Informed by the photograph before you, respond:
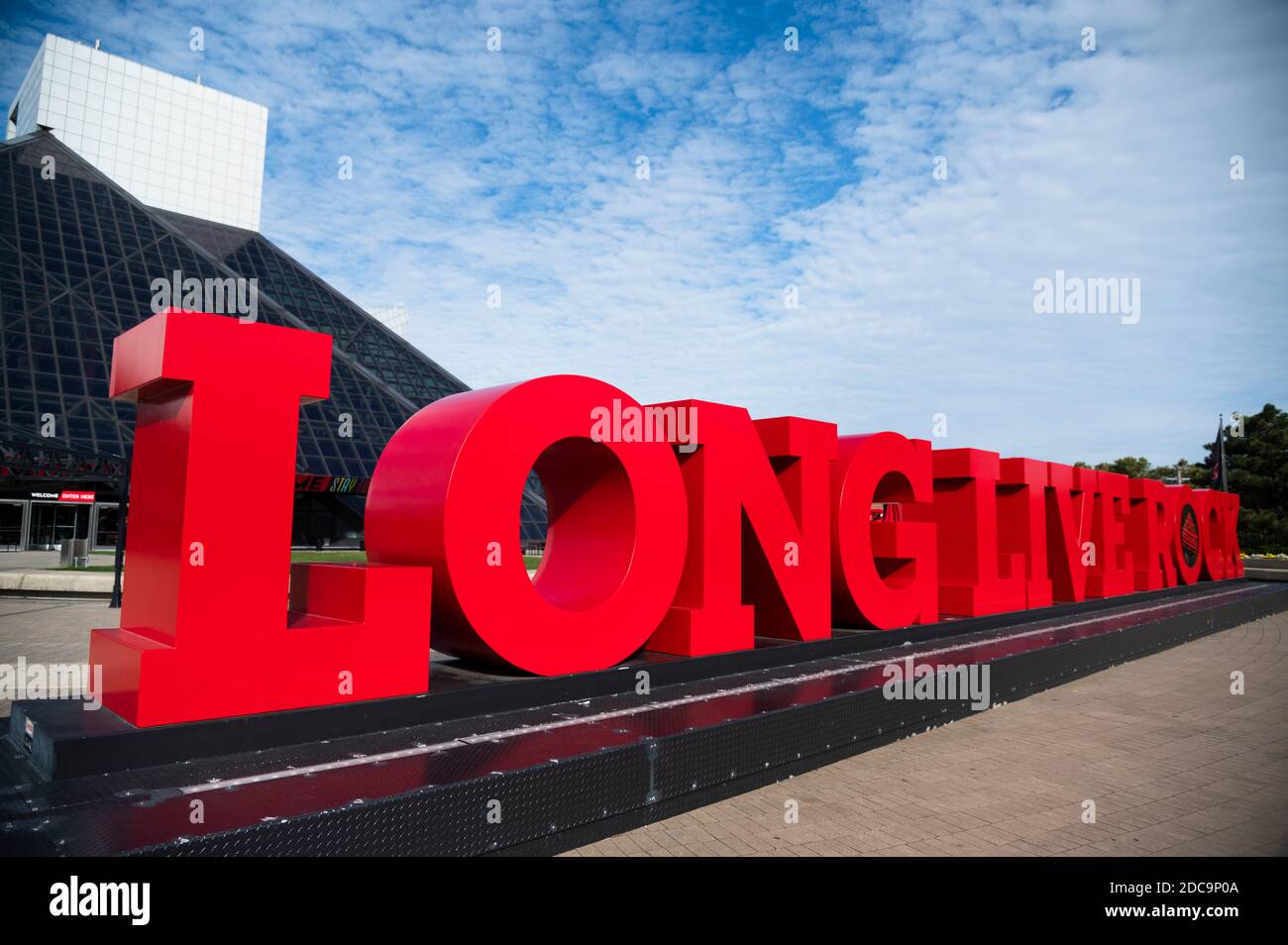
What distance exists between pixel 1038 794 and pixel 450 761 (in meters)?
4.25

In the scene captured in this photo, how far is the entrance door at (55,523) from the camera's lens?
40656 millimetres

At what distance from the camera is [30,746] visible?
4.41 metres

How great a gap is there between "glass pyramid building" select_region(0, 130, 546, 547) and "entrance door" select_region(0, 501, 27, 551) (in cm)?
20

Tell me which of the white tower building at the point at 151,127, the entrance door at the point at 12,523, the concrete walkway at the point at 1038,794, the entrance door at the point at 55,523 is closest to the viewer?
the concrete walkway at the point at 1038,794

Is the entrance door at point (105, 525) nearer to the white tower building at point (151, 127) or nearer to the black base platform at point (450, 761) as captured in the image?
the white tower building at point (151, 127)

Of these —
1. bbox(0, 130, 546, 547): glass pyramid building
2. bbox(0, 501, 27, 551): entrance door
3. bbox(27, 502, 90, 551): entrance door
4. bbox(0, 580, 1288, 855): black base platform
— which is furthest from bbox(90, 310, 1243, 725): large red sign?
bbox(0, 501, 27, 551): entrance door

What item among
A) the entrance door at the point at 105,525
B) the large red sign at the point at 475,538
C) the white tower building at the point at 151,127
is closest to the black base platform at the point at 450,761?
the large red sign at the point at 475,538

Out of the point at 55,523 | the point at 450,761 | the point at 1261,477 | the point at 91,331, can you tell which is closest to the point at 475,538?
the point at 450,761

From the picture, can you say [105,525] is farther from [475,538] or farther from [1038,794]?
[1038,794]

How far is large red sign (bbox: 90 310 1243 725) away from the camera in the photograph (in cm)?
466

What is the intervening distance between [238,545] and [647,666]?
359cm

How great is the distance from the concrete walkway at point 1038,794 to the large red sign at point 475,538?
1.95 meters

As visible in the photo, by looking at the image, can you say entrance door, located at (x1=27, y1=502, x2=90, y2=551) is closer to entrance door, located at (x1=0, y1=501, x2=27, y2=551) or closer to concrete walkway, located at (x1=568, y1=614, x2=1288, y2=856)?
entrance door, located at (x1=0, y1=501, x2=27, y2=551)
